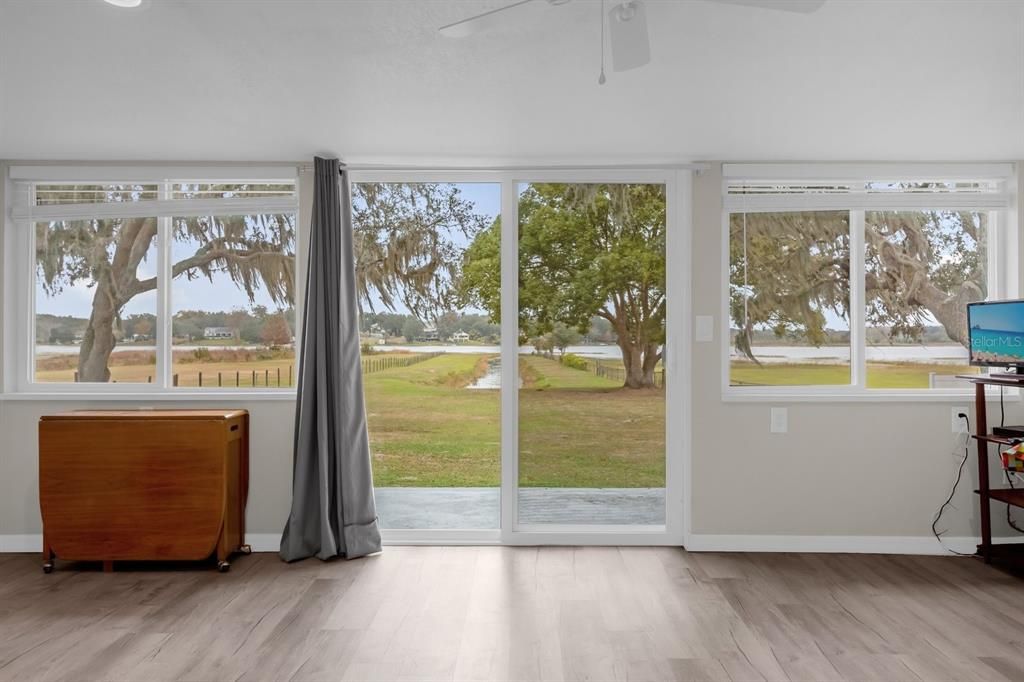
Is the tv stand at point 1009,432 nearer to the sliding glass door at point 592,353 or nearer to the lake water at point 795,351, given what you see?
the lake water at point 795,351

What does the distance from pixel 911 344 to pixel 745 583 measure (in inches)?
71.3

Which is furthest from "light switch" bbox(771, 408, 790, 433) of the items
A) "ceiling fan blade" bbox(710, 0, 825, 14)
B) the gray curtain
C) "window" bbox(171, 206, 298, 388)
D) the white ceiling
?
"window" bbox(171, 206, 298, 388)

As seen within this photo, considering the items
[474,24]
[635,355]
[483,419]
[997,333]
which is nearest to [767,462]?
[635,355]

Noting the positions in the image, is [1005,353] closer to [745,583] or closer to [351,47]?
[745,583]

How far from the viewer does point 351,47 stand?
8.60ft

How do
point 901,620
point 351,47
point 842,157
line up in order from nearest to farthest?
point 351,47 → point 901,620 → point 842,157

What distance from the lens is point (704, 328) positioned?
13.4ft

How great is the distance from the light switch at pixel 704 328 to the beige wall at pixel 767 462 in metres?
0.03

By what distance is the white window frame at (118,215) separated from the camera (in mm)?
4145

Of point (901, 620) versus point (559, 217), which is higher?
point (559, 217)


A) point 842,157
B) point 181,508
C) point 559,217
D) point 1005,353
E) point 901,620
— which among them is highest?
point 842,157

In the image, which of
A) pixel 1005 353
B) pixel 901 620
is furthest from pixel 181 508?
pixel 1005 353

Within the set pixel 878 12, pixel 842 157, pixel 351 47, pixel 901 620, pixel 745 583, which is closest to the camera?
pixel 878 12

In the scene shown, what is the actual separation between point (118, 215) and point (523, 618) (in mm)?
3210
